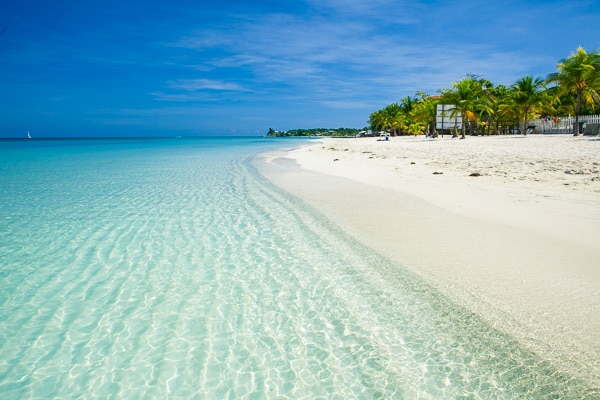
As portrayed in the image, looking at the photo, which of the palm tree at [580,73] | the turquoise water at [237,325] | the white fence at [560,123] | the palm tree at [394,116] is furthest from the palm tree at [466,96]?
the turquoise water at [237,325]

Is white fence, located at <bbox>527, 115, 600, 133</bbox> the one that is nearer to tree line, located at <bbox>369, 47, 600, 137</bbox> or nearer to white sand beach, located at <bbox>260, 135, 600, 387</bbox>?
tree line, located at <bbox>369, 47, 600, 137</bbox>

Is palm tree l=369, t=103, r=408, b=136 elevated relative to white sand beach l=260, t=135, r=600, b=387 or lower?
elevated

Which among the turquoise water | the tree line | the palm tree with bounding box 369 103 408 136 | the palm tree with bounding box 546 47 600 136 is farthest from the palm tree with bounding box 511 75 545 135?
the turquoise water

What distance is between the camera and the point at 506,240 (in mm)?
5273

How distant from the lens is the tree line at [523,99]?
2738cm

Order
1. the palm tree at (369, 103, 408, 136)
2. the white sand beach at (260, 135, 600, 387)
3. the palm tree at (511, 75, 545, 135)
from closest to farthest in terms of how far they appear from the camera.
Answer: the white sand beach at (260, 135, 600, 387) < the palm tree at (511, 75, 545, 135) < the palm tree at (369, 103, 408, 136)

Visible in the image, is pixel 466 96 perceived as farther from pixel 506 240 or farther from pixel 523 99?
pixel 506 240

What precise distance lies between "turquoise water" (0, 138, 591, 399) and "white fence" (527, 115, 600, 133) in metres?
32.6

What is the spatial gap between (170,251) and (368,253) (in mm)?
3085

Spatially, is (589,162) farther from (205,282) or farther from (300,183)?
(205,282)

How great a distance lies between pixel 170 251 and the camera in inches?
227

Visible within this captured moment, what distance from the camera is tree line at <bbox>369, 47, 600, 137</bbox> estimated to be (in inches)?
1078

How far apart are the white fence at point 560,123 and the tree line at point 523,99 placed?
41.9 inches

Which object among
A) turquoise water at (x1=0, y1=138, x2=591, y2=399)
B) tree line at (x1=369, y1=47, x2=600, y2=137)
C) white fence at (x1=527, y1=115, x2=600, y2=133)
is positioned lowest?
turquoise water at (x1=0, y1=138, x2=591, y2=399)
